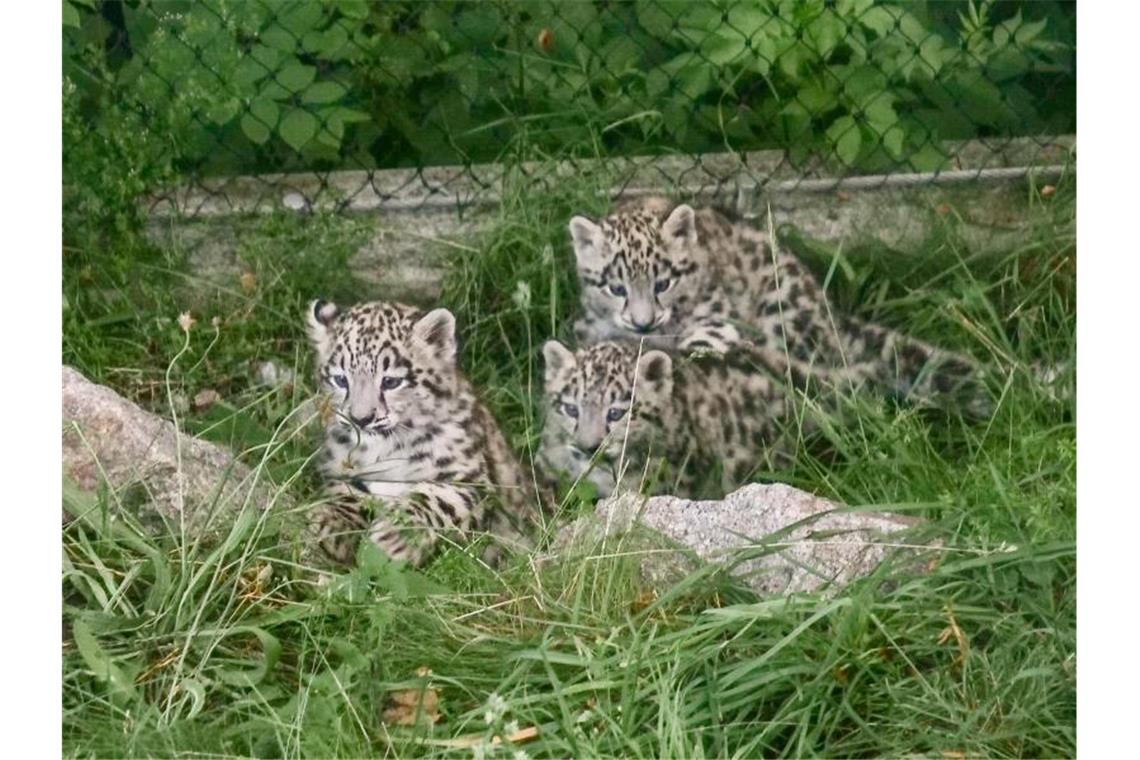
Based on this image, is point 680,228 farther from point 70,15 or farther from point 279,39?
point 70,15

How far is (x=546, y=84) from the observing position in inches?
236

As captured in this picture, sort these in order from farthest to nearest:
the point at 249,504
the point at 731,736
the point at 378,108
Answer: the point at 378,108
the point at 249,504
the point at 731,736

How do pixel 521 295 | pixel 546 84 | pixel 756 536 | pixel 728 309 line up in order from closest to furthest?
1. pixel 756 536
2. pixel 521 295
3. pixel 728 309
4. pixel 546 84

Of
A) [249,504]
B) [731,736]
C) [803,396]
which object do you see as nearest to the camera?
[731,736]

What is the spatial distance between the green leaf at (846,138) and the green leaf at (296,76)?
143cm

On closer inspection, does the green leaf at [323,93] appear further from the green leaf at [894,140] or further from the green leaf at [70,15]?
the green leaf at [894,140]

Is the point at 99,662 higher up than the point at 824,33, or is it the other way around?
the point at 824,33

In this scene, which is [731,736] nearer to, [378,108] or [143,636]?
[143,636]

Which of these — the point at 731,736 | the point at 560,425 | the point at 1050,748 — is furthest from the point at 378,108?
the point at 1050,748

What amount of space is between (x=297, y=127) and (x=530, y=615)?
5.18ft

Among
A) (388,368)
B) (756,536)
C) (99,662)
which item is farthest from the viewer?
(388,368)

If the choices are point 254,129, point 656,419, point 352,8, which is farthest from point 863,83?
point 254,129

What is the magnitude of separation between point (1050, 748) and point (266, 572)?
1863mm

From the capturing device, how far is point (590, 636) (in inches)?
201
